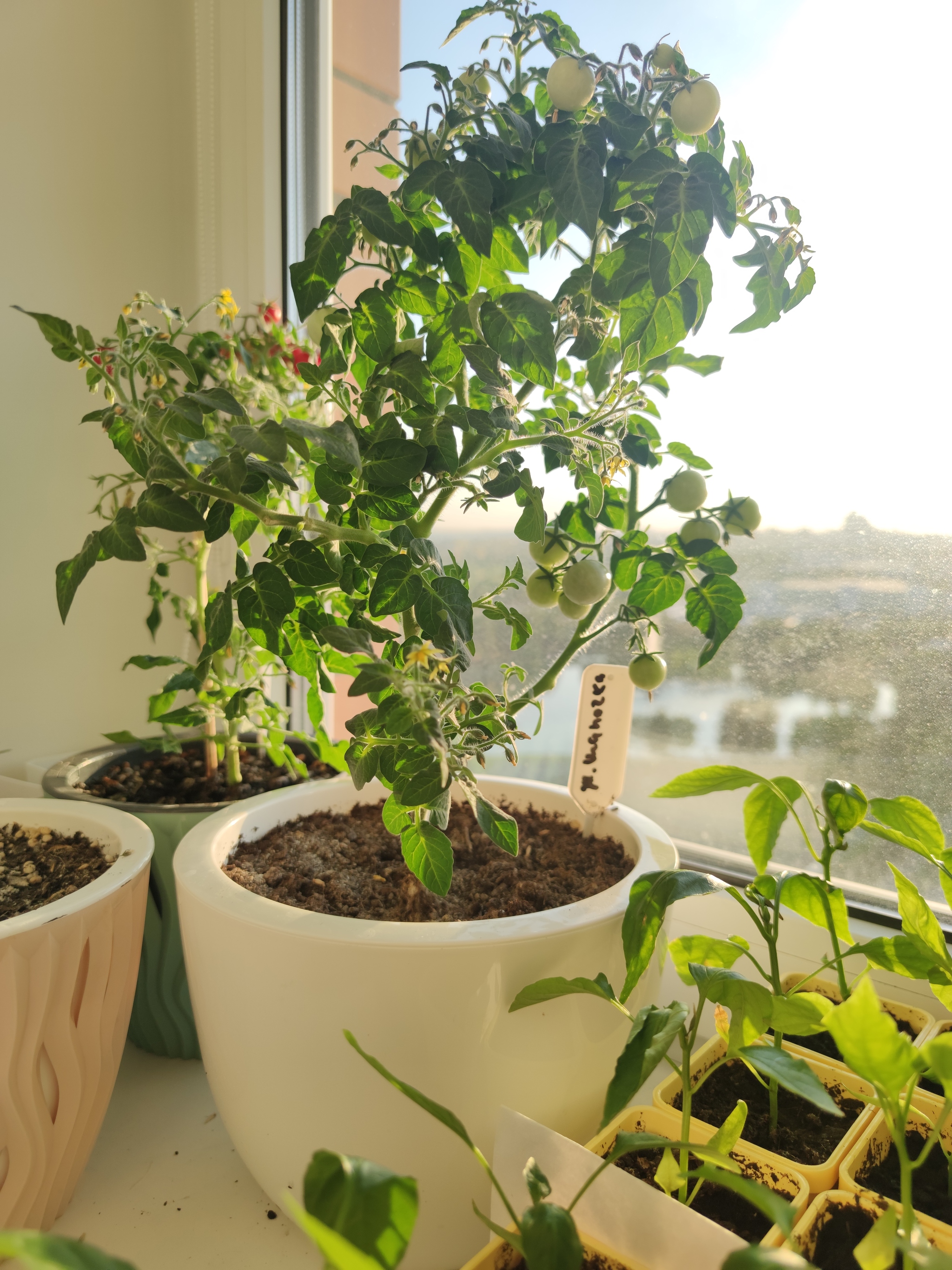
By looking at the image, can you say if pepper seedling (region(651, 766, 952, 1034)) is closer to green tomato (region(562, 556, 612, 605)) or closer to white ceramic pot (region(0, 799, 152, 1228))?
green tomato (region(562, 556, 612, 605))

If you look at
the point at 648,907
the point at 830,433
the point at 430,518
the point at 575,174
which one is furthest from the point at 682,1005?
the point at 830,433

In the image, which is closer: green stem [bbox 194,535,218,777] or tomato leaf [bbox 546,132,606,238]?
tomato leaf [bbox 546,132,606,238]

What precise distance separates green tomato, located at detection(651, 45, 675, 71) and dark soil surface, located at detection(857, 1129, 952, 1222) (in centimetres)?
70

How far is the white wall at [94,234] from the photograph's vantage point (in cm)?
104

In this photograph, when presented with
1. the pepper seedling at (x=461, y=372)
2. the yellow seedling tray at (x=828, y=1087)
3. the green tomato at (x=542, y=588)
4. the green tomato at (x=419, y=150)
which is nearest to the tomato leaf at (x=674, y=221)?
the pepper seedling at (x=461, y=372)

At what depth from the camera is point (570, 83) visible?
1.54 feet

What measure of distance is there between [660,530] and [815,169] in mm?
398

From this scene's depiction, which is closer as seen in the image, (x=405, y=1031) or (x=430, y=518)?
(x=405, y=1031)

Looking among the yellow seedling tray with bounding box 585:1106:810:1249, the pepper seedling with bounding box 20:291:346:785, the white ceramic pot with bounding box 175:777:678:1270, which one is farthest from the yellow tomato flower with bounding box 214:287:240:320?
the yellow seedling tray with bounding box 585:1106:810:1249

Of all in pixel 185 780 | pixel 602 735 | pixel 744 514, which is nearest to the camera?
pixel 744 514

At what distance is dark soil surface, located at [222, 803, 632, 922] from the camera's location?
0.65 m

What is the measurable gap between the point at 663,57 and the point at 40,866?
0.74 m

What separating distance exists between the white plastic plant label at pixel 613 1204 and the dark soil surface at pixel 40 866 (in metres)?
0.36

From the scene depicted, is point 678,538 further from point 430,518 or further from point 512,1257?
point 512,1257
